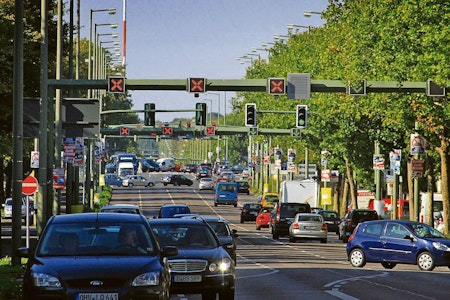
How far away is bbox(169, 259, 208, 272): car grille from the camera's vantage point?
69.6 feet

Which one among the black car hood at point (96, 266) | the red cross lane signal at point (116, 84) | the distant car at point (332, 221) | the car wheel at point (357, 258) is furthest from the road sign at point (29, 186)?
the distant car at point (332, 221)

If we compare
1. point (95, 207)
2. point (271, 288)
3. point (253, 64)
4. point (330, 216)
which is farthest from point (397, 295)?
point (253, 64)

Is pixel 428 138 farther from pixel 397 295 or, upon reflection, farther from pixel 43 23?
pixel 397 295

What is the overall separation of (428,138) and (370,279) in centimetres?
2897

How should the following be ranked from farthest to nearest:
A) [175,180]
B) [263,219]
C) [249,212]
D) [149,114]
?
[175,180]
[249,212]
[263,219]
[149,114]

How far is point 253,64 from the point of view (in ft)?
466

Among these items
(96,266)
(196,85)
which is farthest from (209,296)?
(196,85)

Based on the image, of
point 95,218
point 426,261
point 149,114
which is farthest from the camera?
point 149,114

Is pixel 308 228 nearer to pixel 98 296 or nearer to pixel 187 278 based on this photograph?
pixel 187 278

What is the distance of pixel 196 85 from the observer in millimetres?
47750

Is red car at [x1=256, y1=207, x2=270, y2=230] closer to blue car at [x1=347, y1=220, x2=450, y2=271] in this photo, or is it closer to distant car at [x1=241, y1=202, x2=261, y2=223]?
distant car at [x1=241, y1=202, x2=261, y2=223]

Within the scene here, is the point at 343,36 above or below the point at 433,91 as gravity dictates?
above

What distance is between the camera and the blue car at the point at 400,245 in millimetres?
36312

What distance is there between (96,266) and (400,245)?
2231cm
